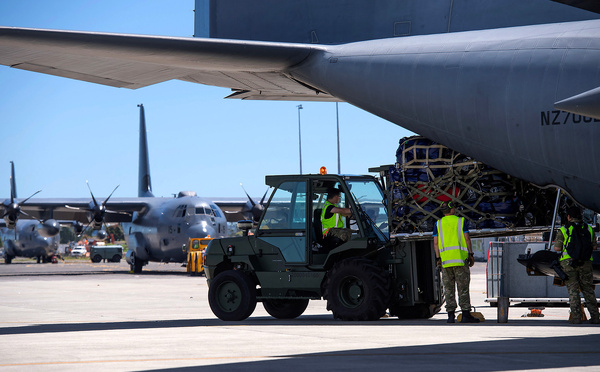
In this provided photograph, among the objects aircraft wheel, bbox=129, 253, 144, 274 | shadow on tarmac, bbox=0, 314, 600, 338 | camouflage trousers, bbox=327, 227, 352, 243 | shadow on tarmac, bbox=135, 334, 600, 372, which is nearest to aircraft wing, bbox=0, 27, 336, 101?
camouflage trousers, bbox=327, 227, 352, 243

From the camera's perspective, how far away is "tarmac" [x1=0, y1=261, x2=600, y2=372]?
24.3 feet

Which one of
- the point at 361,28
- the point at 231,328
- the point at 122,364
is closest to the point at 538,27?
the point at 361,28

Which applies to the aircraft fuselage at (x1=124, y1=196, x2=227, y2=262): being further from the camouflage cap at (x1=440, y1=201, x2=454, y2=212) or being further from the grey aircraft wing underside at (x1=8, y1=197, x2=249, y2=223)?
the camouflage cap at (x1=440, y1=201, x2=454, y2=212)

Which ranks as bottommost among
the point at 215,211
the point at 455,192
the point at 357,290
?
the point at 357,290

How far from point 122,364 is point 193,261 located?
30.0 metres

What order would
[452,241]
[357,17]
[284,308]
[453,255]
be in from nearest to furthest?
[452,241] < [453,255] < [357,17] < [284,308]

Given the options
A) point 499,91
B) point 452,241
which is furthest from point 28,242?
point 499,91

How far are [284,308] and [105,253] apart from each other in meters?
71.3

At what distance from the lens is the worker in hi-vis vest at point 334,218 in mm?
12836

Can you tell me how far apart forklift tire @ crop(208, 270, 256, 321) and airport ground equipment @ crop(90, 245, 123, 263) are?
229ft

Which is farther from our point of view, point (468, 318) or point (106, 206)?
point (106, 206)

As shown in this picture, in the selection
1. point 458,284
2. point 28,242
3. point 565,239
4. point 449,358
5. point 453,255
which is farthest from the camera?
point 28,242

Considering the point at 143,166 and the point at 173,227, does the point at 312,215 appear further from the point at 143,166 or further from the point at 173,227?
the point at 143,166

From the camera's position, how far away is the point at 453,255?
39.5 feet
